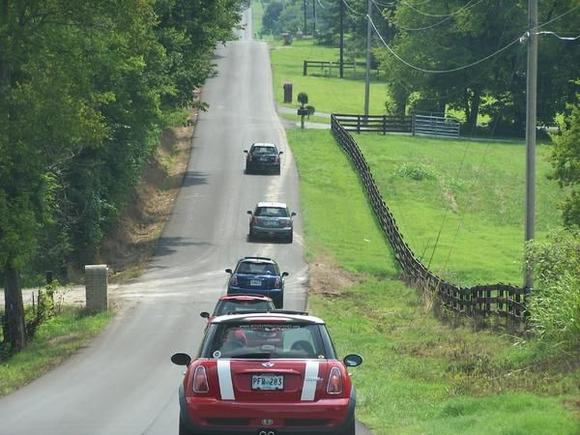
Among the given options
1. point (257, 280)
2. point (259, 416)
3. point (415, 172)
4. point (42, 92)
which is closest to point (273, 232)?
point (257, 280)

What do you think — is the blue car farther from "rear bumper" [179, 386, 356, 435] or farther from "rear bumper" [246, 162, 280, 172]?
"rear bumper" [246, 162, 280, 172]

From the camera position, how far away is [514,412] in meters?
14.3

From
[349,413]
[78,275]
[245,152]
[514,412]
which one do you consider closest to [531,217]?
[514,412]

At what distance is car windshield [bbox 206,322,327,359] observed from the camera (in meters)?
12.0

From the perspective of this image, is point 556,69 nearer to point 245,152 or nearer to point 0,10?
point 245,152

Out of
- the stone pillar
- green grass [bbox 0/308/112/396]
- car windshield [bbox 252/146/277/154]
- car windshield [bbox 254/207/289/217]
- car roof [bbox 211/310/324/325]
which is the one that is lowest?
green grass [bbox 0/308/112/396]

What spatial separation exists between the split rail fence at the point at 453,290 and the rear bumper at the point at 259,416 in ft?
45.1

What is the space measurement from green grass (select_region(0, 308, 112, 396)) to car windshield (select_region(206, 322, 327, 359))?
33.4 ft

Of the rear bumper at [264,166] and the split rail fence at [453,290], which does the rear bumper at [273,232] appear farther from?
the rear bumper at [264,166]

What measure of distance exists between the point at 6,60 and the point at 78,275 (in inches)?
709

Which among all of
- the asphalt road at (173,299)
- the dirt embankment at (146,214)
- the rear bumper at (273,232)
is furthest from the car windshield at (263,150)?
the rear bumper at (273,232)

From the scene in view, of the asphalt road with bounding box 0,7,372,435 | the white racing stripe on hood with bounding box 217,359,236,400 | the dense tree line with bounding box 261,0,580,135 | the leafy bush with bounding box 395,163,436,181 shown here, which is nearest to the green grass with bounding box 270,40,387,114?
the dense tree line with bounding box 261,0,580,135

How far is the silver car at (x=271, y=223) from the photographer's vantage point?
1845 inches

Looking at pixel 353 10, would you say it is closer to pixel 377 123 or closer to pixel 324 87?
pixel 324 87
